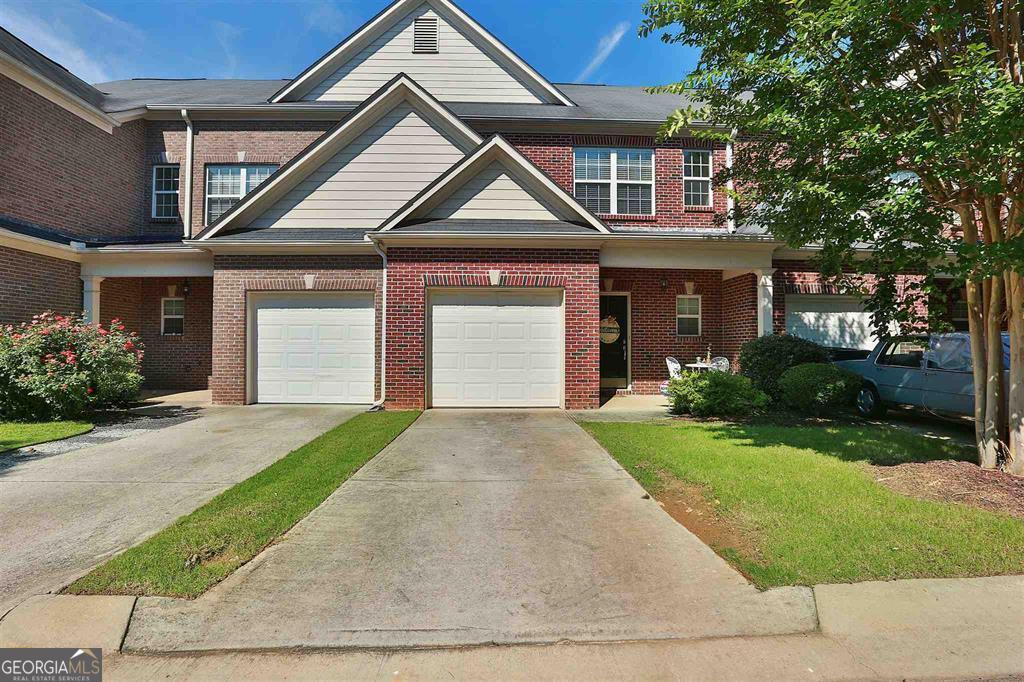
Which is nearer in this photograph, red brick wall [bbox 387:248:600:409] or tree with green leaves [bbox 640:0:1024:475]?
tree with green leaves [bbox 640:0:1024:475]

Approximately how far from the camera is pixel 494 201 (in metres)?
10.4

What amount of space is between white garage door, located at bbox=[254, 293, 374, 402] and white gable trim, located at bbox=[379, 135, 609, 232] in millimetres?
2479

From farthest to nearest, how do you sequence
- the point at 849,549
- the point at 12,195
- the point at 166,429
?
the point at 12,195
the point at 166,429
the point at 849,549

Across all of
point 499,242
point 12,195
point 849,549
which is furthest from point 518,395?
point 12,195

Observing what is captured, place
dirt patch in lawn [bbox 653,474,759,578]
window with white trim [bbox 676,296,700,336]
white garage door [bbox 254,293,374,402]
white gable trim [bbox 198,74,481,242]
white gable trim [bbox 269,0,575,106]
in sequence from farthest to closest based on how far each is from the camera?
1. white gable trim [bbox 269,0,575,106]
2. window with white trim [bbox 676,296,700,336]
3. white garage door [bbox 254,293,374,402]
4. white gable trim [bbox 198,74,481,242]
5. dirt patch in lawn [bbox 653,474,759,578]

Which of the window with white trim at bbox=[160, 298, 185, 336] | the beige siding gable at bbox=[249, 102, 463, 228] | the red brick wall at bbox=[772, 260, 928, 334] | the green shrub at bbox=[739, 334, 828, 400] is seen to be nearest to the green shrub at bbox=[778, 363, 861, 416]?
the green shrub at bbox=[739, 334, 828, 400]

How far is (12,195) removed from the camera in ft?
36.3

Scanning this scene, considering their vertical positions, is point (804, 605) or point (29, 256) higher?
point (29, 256)

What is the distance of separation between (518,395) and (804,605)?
754cm

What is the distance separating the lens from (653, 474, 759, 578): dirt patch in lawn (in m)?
3.82

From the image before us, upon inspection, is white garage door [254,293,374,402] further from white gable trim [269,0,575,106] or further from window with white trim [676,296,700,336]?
window with white trim [676,296,700,336]

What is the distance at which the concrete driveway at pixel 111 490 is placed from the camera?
3588 millimetres

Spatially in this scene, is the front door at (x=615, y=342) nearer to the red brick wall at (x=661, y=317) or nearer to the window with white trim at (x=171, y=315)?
the red brick wall at (x=661, y=317)

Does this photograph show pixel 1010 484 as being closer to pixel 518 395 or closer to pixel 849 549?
pixel 849 549
